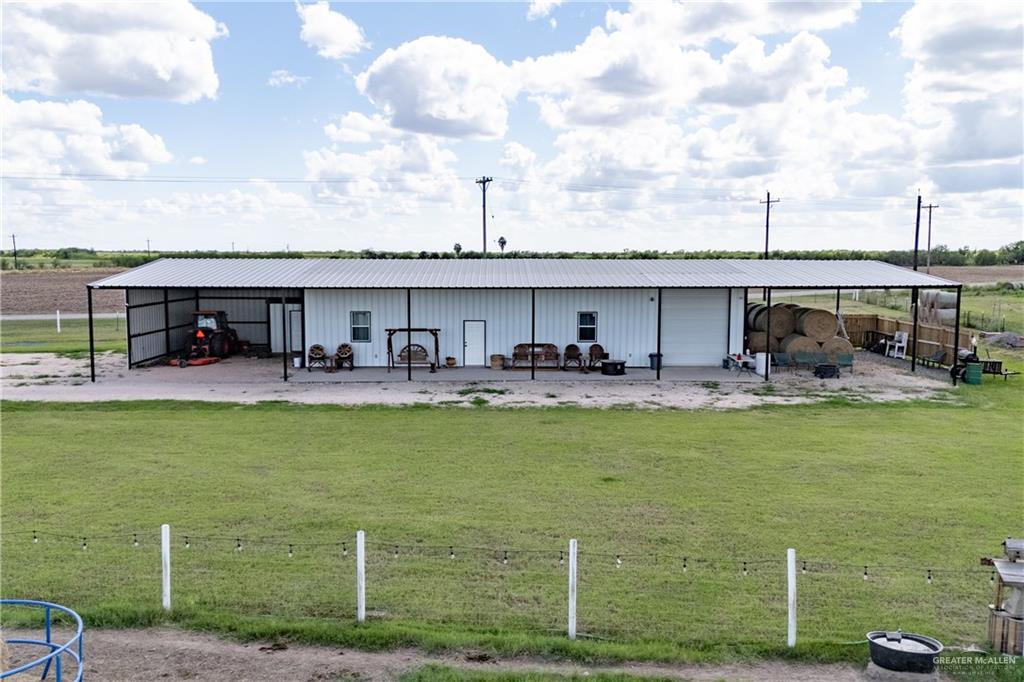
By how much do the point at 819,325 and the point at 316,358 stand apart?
16660 mm

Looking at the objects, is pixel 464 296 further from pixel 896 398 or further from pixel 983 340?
pixel 983 340

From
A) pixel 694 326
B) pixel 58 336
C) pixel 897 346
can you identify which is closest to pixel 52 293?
pixel 58 336

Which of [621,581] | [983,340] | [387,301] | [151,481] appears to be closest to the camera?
[621,581]

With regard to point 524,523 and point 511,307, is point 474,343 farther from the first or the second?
point 524,523

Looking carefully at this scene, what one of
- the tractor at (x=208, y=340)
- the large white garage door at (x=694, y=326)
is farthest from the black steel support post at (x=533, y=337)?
the tractor at (x=208, y=340)

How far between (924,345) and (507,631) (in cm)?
2567

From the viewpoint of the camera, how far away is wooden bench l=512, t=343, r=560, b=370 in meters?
27.5

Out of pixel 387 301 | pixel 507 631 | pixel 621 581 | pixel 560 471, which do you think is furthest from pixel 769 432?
pixel 387 301

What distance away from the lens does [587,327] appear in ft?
91.6

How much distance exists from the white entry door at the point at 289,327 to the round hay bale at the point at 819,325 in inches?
677

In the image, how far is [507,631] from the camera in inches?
328

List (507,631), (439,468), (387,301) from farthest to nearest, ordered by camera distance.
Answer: (387,301) < (439,468) < (507,631)

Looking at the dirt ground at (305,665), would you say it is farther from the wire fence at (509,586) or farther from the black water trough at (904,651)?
the wire fence at (509,586)

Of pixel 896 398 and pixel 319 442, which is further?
pixel 896 398
